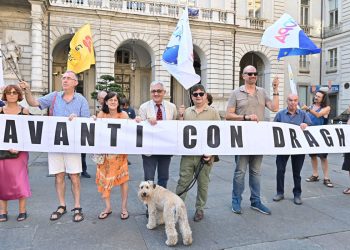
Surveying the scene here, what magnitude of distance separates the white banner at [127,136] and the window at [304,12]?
31.4 meters

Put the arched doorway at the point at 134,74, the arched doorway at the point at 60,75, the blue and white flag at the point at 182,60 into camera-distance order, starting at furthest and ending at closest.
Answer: the arched doorway at the point at 134,74, the arched doorway at the point at 60,75, the blue and white flag at the point at 182,60

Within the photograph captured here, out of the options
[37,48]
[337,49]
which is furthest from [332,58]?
[37,48]

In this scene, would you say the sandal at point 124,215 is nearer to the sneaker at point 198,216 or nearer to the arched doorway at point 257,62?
the sneaker at point 198,216

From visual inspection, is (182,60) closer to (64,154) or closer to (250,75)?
(250,75)

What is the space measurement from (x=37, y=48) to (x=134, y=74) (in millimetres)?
10346

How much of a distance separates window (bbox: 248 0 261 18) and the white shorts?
28.3 m

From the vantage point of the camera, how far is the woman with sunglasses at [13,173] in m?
4.57

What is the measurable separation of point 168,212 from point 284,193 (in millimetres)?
3391

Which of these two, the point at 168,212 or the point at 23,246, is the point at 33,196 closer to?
the point at 23,246

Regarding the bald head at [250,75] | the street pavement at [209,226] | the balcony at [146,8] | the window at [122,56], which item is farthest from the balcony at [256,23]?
the bald head at [250,75]

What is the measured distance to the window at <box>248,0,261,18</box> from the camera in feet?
97.0

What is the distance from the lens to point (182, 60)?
576 centimetres

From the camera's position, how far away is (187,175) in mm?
4746

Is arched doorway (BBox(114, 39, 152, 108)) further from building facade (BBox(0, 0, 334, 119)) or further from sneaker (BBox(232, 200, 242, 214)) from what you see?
sneaker (BBox(232, 200, 242, 214))
